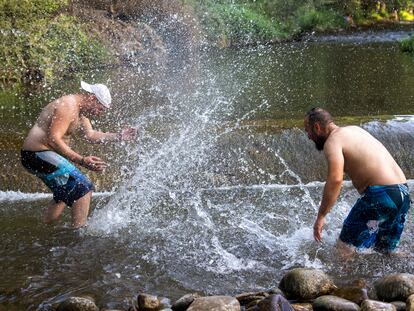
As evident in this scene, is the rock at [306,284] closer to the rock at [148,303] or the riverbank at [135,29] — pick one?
→ the rock at [148,303]

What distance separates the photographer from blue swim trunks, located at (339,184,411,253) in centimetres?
572

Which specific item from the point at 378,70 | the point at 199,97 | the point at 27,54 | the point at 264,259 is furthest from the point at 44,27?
the point at 264,259

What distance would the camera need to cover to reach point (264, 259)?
6309mm

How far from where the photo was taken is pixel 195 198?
8.79 metres

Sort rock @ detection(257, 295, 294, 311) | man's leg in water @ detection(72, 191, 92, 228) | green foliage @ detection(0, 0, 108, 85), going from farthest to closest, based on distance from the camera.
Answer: green foliage @ detection(0, 0, 108, 85) → man's leg in water @ detection(72, 191, 92, 228) → rock @ detection(257, 295, 294, 311)

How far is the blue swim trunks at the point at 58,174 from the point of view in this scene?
6.86 metres

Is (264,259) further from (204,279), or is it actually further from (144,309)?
(144,309)

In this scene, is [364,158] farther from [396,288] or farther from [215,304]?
[215,304]

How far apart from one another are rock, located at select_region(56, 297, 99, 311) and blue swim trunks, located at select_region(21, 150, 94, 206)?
193 centimetres

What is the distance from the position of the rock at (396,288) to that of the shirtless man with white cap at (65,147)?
124 inches

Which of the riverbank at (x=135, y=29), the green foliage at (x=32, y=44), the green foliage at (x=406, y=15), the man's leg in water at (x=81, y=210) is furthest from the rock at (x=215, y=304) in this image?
the green foliage at (x=406, y=15)

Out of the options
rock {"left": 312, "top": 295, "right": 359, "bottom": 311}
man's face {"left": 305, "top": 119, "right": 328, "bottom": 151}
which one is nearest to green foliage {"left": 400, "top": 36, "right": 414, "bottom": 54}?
man's face {"left": 305, "top": 119, "right": 328, "bottom": 151}

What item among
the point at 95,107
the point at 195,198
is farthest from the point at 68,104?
the point at 195,198

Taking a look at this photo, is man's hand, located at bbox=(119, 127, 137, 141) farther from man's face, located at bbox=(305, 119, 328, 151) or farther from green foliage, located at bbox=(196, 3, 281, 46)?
green foliage, located at bbox=(196, 3, 281, 46)
